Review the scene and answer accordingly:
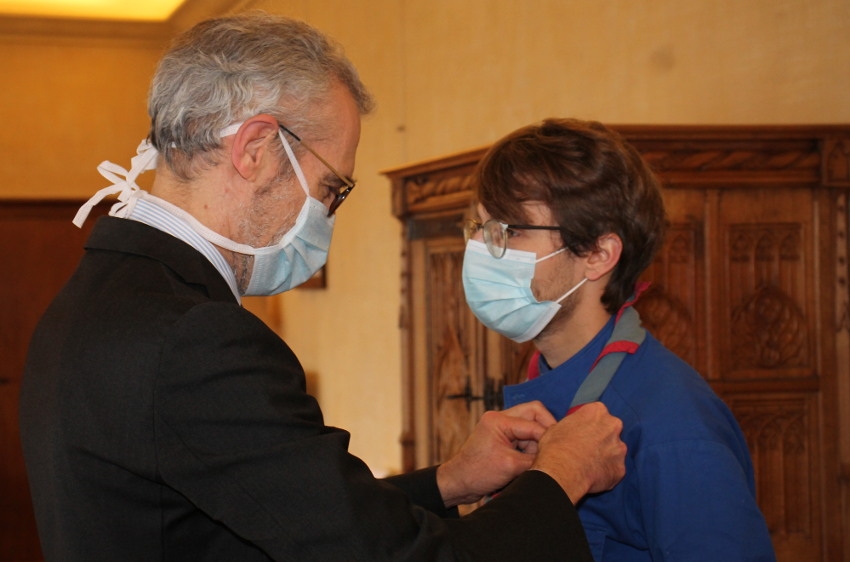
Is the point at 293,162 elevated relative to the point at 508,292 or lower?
elevated

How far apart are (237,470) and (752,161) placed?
2.94 m

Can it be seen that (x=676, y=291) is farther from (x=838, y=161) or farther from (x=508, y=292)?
(x=508, y=292)

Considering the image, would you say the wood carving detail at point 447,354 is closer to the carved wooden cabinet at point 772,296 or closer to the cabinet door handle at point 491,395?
the cabinet door handle at point 491,395

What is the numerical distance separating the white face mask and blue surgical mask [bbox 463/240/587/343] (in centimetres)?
52

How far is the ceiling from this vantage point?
9922 millimetres

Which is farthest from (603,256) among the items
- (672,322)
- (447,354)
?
(447,354)

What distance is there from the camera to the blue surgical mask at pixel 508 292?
2.21 metres

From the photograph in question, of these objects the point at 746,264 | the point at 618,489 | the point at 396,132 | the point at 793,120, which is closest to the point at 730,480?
the point at 618,489

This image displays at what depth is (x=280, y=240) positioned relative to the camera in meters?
1.76

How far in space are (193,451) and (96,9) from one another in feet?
32.9

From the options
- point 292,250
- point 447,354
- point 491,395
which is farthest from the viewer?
point 447,354

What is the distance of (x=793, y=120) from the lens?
3959mm

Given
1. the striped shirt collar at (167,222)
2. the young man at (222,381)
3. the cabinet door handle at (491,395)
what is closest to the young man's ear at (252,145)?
the young man at (222,381)

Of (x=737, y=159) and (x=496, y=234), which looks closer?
(x=496, y=234)
